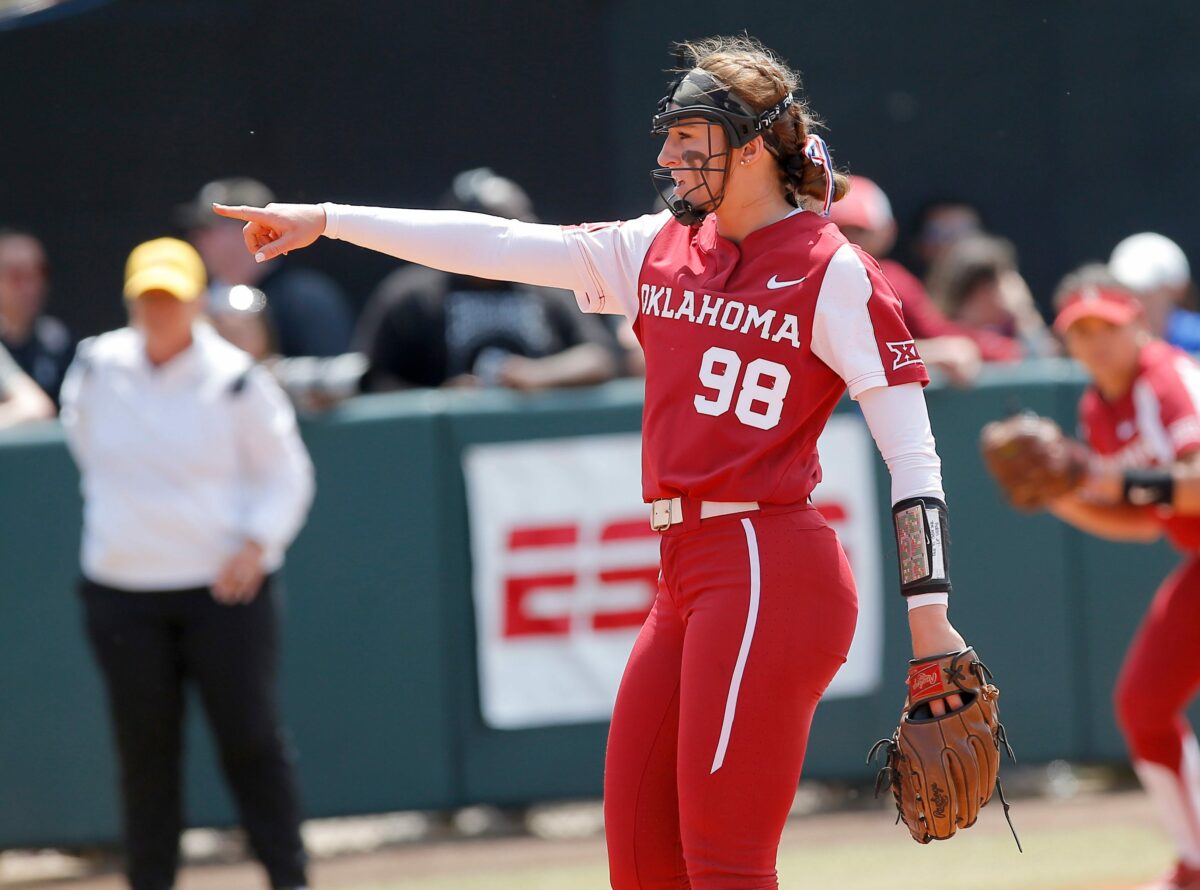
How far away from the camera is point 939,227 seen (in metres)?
9.12

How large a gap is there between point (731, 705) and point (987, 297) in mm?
5206

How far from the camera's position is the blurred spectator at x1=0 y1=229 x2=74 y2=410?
24.9 ft

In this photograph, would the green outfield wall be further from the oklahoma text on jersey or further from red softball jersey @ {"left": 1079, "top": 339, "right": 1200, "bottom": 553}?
the oklahoma text on jersey

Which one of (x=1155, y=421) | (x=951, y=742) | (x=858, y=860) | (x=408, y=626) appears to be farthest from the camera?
(x=408, y=626)

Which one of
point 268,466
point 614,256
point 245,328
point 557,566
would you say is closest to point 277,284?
point 245,328

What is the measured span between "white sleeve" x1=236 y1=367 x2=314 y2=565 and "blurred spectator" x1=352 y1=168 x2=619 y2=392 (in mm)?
1205

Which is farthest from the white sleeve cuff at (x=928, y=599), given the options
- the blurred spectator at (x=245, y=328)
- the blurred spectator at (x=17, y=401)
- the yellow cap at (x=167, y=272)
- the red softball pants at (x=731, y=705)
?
the blurred spectator at (x=17, y=401)

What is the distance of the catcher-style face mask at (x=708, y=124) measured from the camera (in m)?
3.40

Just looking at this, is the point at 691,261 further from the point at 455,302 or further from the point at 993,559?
the point at 993,559

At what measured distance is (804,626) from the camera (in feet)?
11.0

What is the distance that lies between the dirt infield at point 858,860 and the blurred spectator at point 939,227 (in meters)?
3.00

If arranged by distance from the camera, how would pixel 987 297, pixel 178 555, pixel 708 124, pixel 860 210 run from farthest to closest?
pixel 987 297, pixel 860 210, pixel 178 555, pixel 708 124

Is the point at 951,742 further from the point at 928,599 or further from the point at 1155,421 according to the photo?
the point at 1155,421

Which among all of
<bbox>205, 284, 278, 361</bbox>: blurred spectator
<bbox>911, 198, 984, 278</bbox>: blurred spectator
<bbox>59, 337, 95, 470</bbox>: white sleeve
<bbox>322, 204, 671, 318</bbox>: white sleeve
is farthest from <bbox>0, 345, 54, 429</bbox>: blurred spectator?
<bbox>911, 198, 984, 278</bbox>: blurred spectator
